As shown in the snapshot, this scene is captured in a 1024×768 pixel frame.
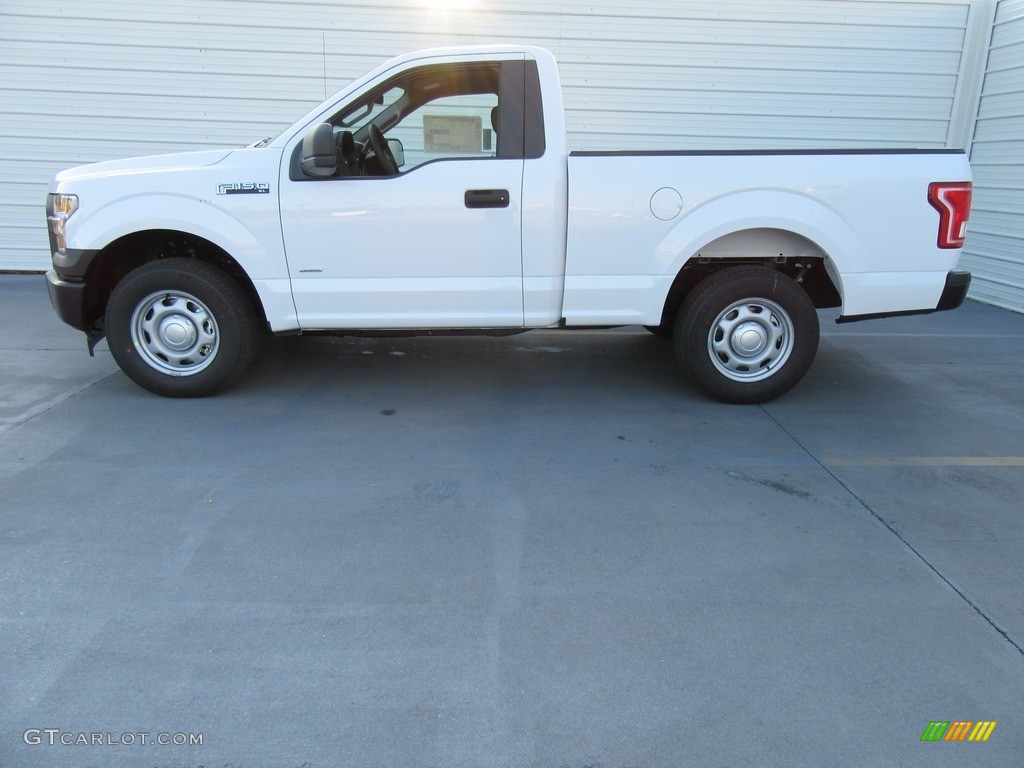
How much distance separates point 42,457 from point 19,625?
1.70 metres

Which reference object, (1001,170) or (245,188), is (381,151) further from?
(1001,170)

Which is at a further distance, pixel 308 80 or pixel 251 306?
pixel 308 80

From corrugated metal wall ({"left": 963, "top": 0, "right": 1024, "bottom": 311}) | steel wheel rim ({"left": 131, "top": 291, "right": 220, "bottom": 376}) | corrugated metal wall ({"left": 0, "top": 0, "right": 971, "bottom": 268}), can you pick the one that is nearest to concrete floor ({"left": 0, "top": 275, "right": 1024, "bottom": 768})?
steel wheel rim ({"left": 131, "top": 291, "right": 220, "bottom": 376})

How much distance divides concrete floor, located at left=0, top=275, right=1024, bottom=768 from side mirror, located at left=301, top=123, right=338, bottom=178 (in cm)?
153

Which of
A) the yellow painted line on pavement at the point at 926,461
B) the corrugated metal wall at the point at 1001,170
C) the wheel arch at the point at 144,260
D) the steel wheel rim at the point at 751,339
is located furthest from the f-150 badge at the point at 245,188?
the corrugated metal wall at the point at 1001,170

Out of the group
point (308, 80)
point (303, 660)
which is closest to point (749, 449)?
point (303, 660)

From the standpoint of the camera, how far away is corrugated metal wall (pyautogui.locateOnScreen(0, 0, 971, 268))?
898cm

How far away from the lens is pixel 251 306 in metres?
5.09

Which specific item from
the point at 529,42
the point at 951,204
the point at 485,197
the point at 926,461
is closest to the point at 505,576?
the point at 485,197

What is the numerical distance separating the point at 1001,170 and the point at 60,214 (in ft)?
32.0

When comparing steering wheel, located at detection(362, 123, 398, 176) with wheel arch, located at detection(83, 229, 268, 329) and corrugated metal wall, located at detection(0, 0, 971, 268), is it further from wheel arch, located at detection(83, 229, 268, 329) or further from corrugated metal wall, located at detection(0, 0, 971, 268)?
corrugated metal wall, located at detection(0, 0, 971, 268)

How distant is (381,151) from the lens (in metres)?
5.17

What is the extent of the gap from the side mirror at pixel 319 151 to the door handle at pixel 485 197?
822mm

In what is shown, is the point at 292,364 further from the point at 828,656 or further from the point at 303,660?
the point at 828,656
